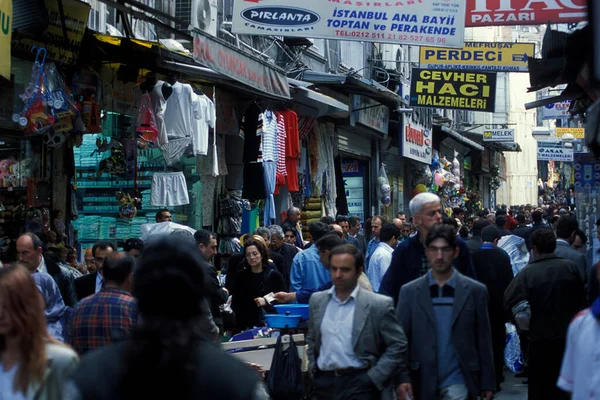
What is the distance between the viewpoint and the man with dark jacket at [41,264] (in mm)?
7824

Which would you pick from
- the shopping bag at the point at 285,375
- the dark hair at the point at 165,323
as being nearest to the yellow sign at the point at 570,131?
Result: the shopping bag at the point at 285,375

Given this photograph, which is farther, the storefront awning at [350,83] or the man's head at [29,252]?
the storefront awning at [350,83]

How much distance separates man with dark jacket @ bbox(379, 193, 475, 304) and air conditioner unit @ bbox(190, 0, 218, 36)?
801 cm

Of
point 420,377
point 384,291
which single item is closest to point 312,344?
point 420,377

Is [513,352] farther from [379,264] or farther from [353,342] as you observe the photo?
[353,342]

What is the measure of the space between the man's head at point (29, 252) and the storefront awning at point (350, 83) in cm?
959

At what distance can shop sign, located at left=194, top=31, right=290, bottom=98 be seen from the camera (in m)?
10.7

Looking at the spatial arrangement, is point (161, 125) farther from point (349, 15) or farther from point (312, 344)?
point (312, 344)

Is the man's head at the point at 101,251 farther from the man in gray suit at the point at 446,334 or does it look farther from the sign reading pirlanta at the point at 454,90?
the sign reading pirlanta at the point at 454,90

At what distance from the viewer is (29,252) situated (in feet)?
25.7

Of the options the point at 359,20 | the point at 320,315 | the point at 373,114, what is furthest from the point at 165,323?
the point at 373,114

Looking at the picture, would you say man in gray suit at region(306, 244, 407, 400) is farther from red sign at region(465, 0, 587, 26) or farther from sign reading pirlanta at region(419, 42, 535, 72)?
sign reading pirlanta at region(419, 42, 535, 72)

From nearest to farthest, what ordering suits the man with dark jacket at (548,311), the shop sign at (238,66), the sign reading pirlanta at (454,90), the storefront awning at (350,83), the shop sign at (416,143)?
the man with dark jacket at (548,311) → the shop sign at (238,66) → the storefront awning at (350,83) → the sign reading pirlanta at (454,90) → the shop sign at (416,143)

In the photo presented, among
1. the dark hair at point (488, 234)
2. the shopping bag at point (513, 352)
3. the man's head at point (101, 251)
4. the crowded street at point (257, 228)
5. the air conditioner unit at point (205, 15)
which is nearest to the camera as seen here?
the crowded street at point (257, 228)
